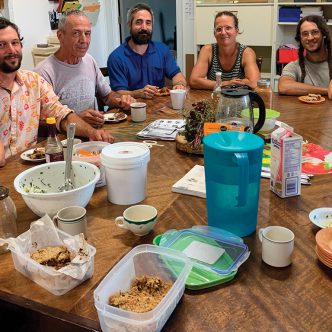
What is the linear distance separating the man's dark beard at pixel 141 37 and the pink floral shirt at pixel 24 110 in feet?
3.86

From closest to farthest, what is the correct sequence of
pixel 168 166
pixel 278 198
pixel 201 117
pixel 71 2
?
1. pixel 278 198
2. pixel 168 166
3. pixel 201 117
4. pixel 71 2

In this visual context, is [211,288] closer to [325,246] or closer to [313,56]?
[325,246]

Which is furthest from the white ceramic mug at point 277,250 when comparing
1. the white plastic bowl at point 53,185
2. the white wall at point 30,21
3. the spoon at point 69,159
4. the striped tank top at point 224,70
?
the white wall at point 30,21

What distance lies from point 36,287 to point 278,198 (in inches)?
30.5

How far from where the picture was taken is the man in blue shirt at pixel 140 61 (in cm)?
Answer: 320

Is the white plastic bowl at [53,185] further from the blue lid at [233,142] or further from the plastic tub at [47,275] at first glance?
the blue lid at [233,142]

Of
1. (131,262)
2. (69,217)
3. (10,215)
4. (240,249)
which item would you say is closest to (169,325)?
(131,262)

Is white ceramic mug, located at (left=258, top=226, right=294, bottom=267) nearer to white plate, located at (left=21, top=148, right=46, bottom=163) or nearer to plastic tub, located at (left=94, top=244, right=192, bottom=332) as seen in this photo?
plastic tub, located at (left=94, top=244, right=192, bottom=332)

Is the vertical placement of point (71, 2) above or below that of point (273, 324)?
above

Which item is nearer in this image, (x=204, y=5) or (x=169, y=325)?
(x=169, y=325)

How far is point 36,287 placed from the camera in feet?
3.15

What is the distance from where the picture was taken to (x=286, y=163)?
126 cm

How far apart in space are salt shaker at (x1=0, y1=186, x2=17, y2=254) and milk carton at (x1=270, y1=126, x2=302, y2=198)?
0.79 meters

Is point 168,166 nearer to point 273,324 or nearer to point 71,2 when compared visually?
point 273,324
